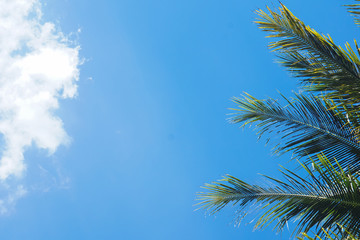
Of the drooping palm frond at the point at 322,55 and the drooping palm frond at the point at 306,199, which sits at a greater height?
the drooping palm frond at the point at 322,55

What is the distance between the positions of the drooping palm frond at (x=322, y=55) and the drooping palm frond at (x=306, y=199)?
88cm

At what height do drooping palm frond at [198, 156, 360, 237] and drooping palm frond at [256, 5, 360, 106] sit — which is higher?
drooping palm frond at [256, 5, 360, 106]

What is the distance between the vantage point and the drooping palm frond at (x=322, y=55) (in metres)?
4.23

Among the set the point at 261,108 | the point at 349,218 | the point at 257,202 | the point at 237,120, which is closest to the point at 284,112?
the point at 261,108

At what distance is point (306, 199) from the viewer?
15.0 feet

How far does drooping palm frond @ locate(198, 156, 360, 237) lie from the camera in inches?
163

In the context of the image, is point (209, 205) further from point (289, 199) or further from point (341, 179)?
point (341, 179)

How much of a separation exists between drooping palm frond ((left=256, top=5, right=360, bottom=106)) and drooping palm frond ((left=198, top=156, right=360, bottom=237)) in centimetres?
88

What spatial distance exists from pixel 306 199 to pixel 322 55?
174cm

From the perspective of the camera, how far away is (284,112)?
5.69 m

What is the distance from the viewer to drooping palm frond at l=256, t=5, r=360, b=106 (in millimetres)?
4234

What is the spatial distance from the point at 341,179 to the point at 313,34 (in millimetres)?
1702

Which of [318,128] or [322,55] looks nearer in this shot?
[322,55]

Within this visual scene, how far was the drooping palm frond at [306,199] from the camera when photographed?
4129mm
